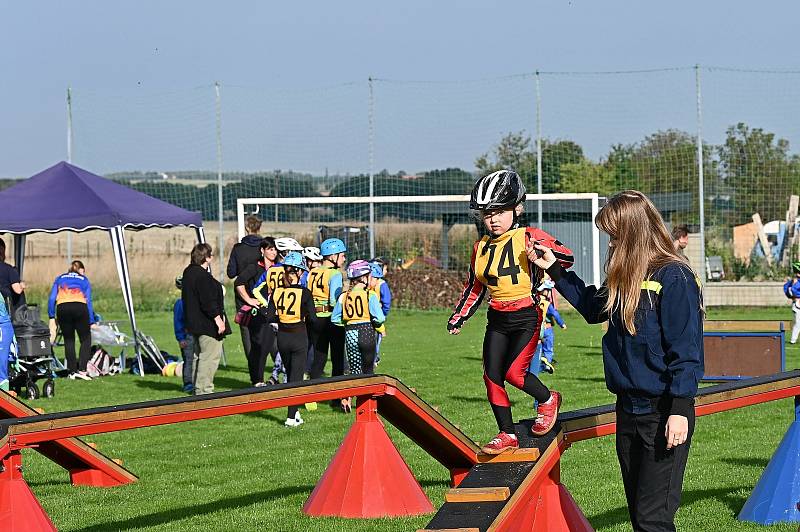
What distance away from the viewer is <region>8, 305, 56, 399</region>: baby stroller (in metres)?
15.9

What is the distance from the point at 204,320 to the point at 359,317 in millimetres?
2160

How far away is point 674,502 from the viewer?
17.0 ft

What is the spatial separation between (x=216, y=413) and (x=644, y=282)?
3342 mm

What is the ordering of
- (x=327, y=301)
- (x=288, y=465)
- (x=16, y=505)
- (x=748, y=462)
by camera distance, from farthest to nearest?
1. (x=327, y=301)
2. (x=288, y=465)
3. (x=748, y=462)
4. (x=16, y=505)

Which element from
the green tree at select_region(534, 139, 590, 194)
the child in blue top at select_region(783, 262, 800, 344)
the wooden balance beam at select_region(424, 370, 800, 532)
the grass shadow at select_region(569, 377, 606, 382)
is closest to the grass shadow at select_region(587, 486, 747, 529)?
the wooden balance beam at select_region(424, 370, 800, 532)

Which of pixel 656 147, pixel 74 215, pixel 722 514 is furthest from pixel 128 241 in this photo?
pixel 722 514

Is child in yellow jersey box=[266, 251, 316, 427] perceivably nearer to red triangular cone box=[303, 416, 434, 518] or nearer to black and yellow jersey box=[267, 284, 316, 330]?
black and yellow jersey box=[267, 284, 316, 330]

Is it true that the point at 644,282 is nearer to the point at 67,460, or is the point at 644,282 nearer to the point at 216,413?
the point at 216,413

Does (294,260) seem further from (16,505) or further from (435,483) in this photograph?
(16,505)

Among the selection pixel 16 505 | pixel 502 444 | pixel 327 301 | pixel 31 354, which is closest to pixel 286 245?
pixel 327 301

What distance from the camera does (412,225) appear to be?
3156 cm

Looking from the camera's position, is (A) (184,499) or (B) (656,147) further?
(B) (656,147)

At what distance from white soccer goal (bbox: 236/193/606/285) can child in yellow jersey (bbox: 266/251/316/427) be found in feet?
51.4

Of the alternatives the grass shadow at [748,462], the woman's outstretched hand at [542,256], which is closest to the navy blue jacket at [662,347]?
the woman's outstretched hand at [542,256]
